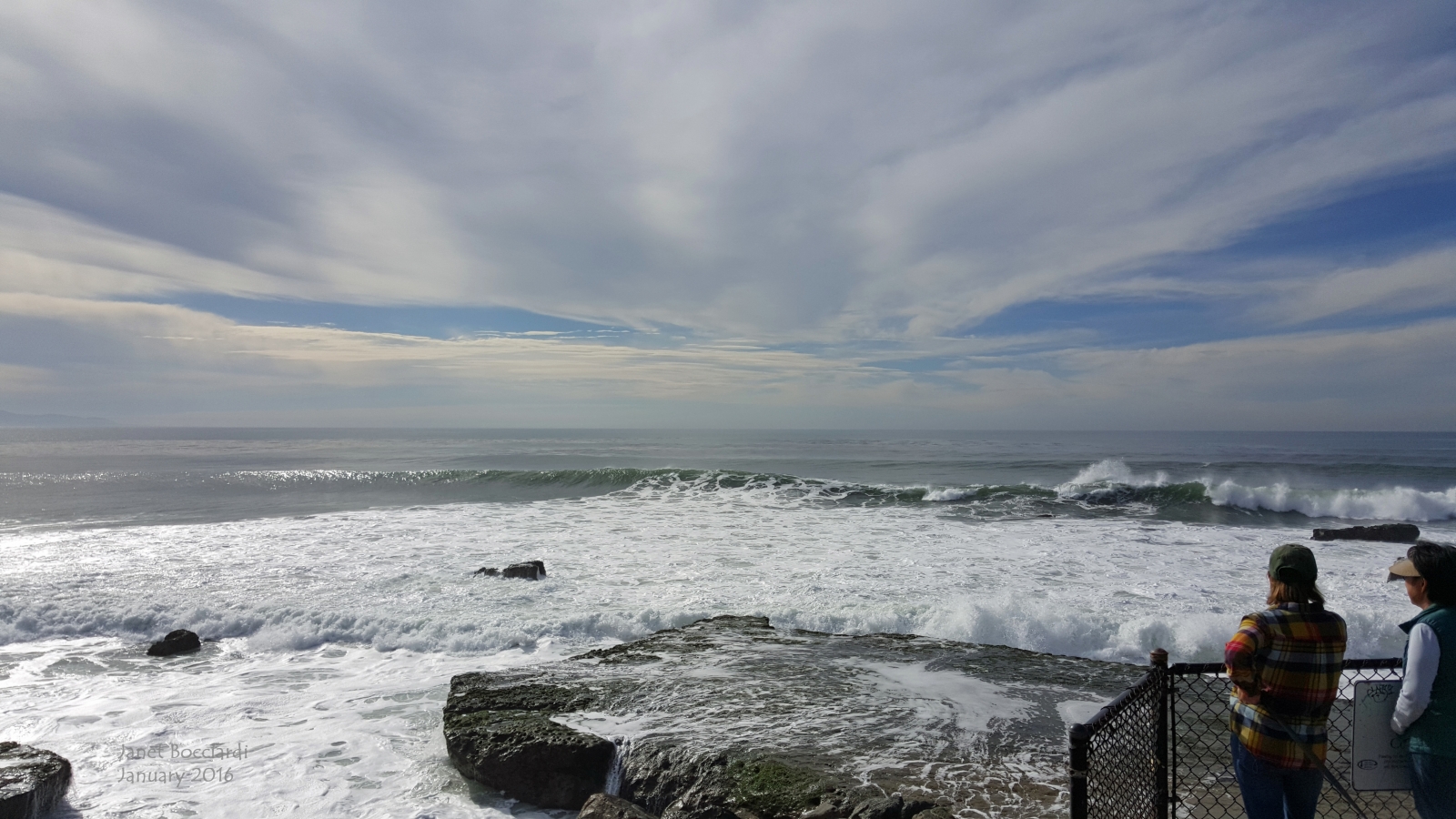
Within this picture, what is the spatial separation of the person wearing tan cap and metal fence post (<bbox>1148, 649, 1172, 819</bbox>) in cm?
77

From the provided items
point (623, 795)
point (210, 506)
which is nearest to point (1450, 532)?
point (623, 795)

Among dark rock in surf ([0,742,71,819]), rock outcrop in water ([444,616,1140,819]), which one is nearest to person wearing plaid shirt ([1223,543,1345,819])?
rock outcrop in water ([444,616,1140,819])

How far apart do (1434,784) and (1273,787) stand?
513mm

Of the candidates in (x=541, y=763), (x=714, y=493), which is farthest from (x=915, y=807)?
(x=714, y=493)

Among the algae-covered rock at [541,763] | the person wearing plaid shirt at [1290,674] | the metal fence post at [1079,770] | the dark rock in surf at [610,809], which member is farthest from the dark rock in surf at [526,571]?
the person wearing plaid shirt at [1290,674]

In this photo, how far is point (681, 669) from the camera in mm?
6668

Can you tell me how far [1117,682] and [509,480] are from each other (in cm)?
2968

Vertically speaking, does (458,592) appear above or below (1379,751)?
below

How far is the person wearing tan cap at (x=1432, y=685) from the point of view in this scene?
2.57 meters

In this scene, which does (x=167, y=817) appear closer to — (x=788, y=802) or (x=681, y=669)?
(x=681, y=669)

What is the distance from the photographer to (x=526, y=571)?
12.2 meters

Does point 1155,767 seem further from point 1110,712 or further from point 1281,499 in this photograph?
point 1281,499

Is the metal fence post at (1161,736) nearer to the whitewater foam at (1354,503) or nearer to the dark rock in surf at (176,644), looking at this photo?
the dark rock in surf at (176,644)

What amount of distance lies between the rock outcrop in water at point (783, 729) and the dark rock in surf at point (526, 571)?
17.0 ft
